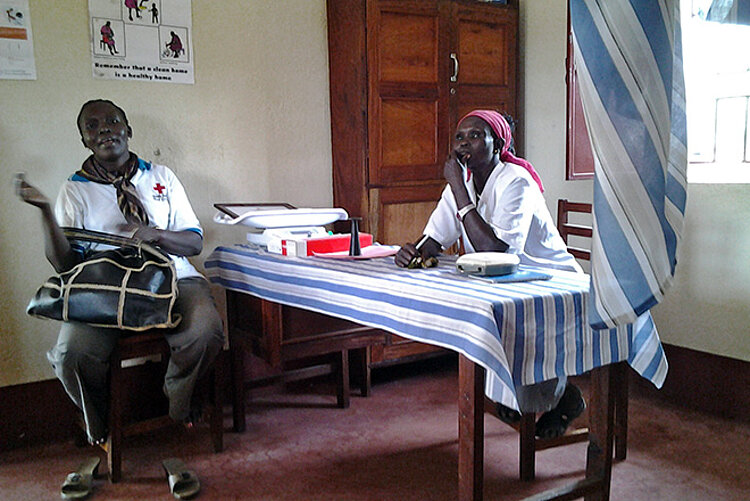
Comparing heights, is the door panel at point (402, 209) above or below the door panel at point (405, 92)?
below

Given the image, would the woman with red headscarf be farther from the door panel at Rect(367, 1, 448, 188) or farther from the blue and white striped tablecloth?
the door panel at Rect(367, 1, 448, 188)

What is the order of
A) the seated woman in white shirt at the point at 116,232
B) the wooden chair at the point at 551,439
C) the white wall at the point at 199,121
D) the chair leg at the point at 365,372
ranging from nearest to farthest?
the wooden chair at the point at 551,439
the seated woman in white shirt at the point at 116,232
the white wall at the point at 199,121
the chair leg at the point at 365,372

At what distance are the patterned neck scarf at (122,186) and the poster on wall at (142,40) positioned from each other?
48 cm

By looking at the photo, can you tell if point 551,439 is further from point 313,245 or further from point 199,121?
point 199,121

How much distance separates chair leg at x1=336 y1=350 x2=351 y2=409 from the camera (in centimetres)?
300

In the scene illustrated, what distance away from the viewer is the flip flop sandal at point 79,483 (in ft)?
7.13

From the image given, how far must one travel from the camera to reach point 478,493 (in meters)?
1.64

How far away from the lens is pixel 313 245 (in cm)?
249

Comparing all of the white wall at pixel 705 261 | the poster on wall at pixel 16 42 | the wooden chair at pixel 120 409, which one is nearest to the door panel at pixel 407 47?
the white wall at pixel 705 261

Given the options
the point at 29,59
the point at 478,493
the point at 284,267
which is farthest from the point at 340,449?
the point at 29,59

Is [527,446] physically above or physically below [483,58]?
below

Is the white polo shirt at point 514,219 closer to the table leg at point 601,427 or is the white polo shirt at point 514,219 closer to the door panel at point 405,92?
the table leg at point 601,427

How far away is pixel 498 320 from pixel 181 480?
54.3 inches

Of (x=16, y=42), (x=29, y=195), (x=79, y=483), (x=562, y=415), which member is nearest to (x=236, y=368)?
(x=79, y=483)
